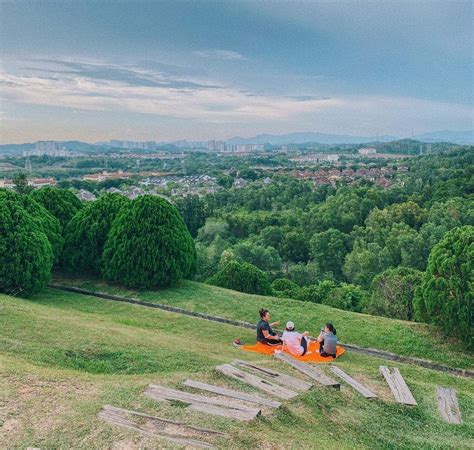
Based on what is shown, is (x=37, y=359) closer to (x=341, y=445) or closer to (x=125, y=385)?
(x=125, y=385)

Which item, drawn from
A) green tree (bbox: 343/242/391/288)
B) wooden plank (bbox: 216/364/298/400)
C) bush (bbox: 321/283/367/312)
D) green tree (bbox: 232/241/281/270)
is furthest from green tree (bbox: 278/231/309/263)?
wooden plank (bbox: 216/364/298/400)

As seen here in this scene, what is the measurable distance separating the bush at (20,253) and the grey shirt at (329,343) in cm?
984

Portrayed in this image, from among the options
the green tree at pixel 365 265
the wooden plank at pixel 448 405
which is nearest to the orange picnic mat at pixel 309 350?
the wooden plank at pixel 448 405

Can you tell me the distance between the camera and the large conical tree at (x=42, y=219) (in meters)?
17.7

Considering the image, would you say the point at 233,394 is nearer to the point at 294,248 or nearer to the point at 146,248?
the point at 146,248

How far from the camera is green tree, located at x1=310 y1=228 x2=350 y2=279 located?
A: 38500 millimetres

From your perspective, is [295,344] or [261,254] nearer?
[295,344]

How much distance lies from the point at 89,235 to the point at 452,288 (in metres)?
13.0

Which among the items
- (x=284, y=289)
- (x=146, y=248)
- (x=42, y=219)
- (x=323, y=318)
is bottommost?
(x=284, y=289)

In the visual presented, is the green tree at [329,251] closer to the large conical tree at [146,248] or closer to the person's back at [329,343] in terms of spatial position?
the large conical tree at [146,248]

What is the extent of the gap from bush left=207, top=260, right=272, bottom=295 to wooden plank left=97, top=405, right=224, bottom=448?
13.6m

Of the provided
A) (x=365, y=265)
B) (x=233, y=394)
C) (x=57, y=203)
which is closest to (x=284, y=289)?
(x=57, y=203)

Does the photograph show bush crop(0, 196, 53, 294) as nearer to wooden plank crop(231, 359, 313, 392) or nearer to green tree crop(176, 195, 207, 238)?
wooden plank crop(231, 359, 313, 392)

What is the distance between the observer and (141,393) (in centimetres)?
730
